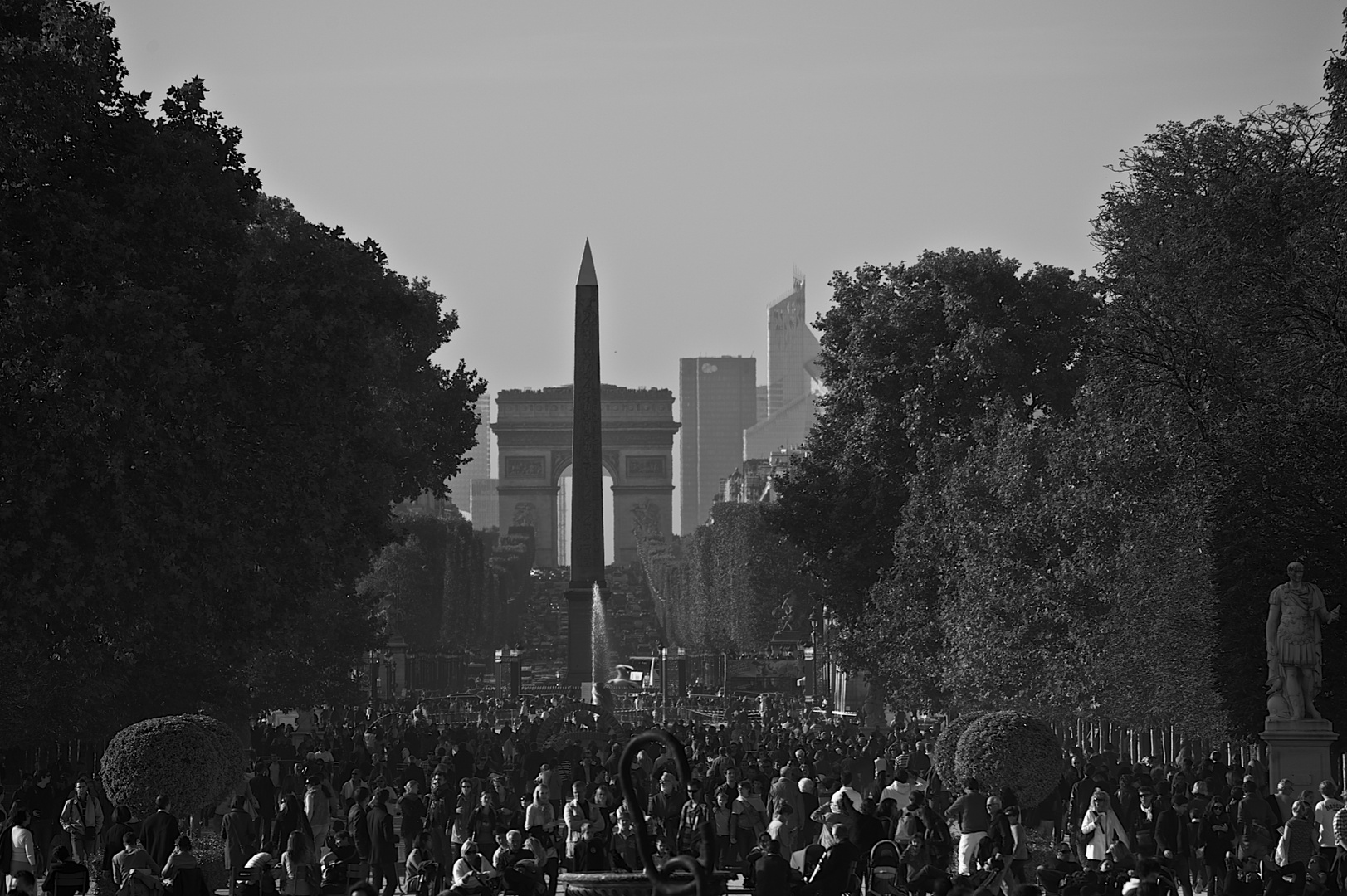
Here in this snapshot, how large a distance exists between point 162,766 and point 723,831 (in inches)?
245

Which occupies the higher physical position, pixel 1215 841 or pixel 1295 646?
pixel 1295 646

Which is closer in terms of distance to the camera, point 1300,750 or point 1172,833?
point 1172,833

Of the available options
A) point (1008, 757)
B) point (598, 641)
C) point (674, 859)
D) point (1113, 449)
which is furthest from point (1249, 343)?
point (598, 641)

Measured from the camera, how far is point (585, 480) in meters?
74.7

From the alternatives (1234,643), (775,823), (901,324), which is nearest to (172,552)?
(775,823)

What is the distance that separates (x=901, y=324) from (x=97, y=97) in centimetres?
2530

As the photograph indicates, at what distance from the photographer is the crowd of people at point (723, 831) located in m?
17.4

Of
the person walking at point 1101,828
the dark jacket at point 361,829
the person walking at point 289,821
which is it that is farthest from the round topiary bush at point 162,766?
the person walking at point 1101,828

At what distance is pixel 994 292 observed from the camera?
51562 mm

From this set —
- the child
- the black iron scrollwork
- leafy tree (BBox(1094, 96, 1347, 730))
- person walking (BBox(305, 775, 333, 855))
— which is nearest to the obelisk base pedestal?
leafy tree (BBox(1094, 96, 1347, 730))

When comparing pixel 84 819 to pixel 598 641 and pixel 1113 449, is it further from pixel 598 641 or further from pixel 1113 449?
pixel 598 641

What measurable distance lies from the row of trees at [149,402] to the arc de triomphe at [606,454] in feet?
473

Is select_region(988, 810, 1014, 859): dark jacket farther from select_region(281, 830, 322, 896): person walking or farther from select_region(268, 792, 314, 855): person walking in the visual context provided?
select_region(268, 792, 314, 855): person walking

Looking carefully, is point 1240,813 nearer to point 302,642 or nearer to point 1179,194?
point 1179,194
